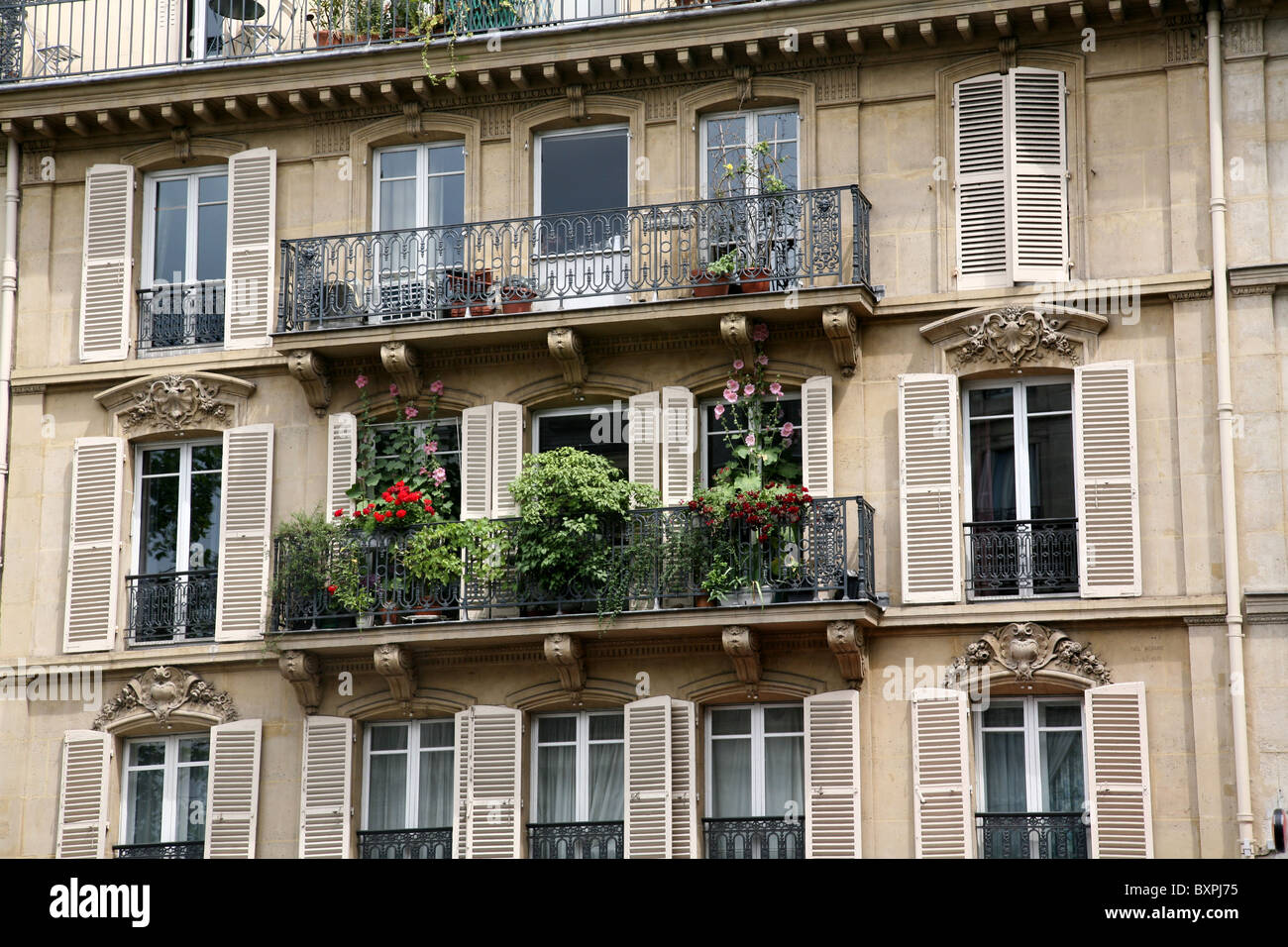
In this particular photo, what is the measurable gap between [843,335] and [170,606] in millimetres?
7111

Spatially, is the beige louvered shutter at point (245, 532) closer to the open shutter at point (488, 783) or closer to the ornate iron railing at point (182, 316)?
the ornate iron railing at point (182, 316)

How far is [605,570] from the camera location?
1823 cm

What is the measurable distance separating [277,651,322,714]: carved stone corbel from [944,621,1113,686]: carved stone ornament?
19.3 ft

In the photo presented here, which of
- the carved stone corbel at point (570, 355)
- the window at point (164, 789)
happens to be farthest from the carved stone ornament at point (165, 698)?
the carved stone corbel at point (570, 355)

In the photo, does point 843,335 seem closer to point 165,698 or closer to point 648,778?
point 648,778

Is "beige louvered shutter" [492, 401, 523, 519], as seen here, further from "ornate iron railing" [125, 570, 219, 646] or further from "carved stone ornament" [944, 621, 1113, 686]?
"carved stone ornament" [944, 621, 1113, 686]

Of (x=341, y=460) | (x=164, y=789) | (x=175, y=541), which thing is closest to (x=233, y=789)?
(x=164, y=789)

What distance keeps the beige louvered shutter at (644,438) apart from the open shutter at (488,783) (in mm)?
2531

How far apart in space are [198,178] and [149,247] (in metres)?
0.89

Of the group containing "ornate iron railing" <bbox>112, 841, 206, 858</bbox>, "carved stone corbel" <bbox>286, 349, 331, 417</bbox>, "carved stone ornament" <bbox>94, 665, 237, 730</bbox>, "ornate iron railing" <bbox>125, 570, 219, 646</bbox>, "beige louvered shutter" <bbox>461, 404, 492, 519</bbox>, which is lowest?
"ornate iron railing" <bbox>112, 841, 206, 858</bbox>

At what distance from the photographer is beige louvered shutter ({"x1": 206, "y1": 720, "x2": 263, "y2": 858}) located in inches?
741

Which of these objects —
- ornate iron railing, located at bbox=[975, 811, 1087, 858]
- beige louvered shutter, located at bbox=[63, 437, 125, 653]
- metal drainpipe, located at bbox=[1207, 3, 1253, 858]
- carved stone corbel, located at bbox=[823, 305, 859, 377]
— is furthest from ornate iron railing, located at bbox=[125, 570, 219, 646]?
metal drainpipe, located at bbox=[1207, 3, 1253, 858]

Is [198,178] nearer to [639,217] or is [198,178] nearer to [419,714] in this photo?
[639,217]
